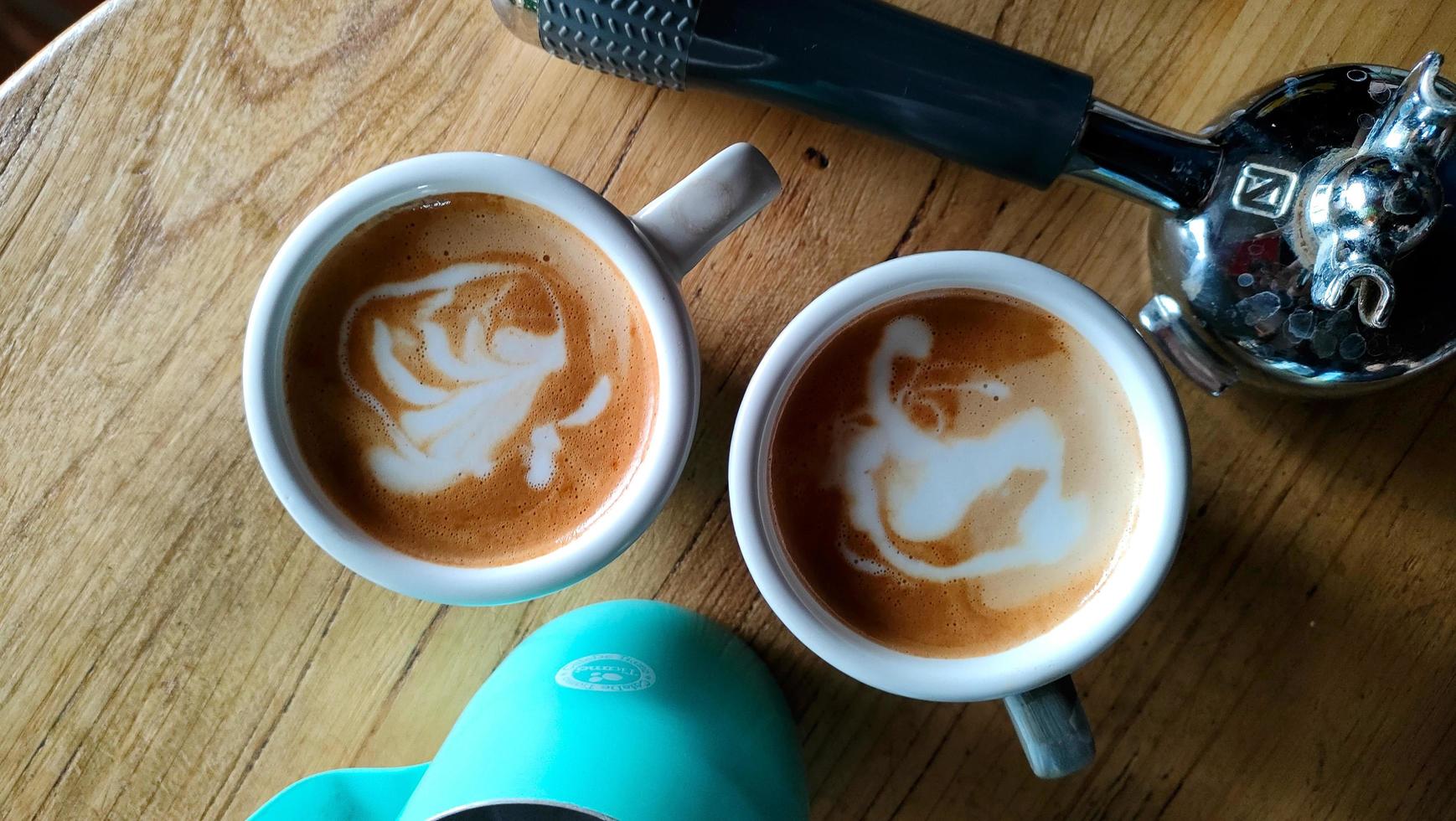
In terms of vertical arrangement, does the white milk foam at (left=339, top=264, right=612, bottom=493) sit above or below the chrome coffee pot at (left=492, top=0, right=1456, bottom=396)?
below

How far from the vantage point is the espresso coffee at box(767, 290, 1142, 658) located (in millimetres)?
653

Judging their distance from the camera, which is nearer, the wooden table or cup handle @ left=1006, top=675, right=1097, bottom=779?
cup handle @ left=1006, top=675, right=1097, bottom=779

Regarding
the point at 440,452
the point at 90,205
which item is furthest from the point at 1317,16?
the point at 90,205

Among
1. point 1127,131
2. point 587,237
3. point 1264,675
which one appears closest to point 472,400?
point 587,237

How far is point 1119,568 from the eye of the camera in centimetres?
64

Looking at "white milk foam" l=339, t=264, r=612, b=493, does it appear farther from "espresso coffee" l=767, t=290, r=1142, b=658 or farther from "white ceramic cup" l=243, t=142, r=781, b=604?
"espresso coffee" l=767, t=290, r=1142, b=658

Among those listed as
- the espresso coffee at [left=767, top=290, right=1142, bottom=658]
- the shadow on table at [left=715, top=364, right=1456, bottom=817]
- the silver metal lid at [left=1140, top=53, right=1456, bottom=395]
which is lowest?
the shadow on table at [left=715, top=364, right=1456, bottom=817]

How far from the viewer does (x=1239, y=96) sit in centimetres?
70

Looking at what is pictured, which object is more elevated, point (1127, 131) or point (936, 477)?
point (1127, 131)

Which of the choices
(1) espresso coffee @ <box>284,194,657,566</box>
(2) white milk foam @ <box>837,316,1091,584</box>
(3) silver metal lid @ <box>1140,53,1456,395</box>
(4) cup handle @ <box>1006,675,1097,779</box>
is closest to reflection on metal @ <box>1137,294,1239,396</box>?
(3) silver metal lid @ <box>1140,53,1456,395</box>

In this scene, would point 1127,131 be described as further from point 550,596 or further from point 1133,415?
point 550,596

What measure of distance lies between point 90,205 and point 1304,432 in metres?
0.95

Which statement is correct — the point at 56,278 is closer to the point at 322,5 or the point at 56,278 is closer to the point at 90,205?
the point at 90,205

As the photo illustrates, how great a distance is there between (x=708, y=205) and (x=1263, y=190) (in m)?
0.36
